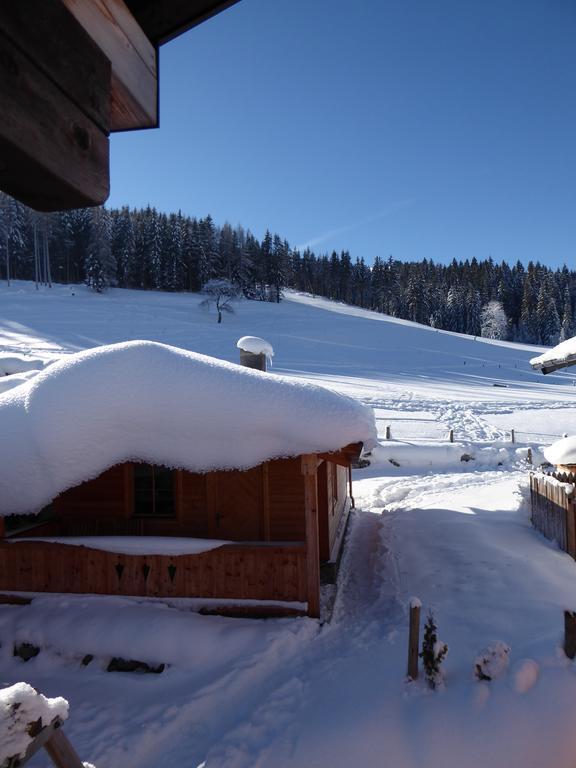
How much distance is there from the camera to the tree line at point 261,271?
78.1 meters

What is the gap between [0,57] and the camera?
0.87 meters

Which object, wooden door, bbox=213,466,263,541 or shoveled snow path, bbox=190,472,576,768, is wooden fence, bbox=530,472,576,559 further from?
wooden door, bbox=213,466,263,541

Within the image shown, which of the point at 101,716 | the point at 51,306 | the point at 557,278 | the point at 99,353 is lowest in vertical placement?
the point at 101,716

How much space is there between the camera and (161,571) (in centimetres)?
817

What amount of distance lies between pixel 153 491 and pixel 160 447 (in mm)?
2096

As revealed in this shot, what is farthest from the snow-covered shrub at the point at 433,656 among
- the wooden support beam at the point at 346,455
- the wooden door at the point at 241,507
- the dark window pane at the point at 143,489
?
the dark window pane at the point at 143,489

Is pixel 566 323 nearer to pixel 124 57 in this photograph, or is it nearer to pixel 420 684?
pixel 420 684

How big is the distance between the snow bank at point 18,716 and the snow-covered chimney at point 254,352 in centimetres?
1315

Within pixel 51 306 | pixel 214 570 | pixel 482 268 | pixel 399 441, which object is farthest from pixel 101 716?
pixel 482 268

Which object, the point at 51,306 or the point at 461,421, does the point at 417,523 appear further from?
the point at 51,306

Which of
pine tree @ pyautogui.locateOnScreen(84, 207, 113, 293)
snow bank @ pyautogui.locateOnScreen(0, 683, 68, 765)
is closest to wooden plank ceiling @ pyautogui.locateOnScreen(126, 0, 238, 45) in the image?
snow bank @ pyautogui.locateOnScreen(0, 683, 68, 765)

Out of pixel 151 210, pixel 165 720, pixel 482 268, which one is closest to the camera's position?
pixel 165 720

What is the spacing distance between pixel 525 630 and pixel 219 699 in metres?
4.14

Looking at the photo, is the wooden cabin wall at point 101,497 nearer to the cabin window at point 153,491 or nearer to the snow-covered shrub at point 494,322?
the cabin window at point 153,491
